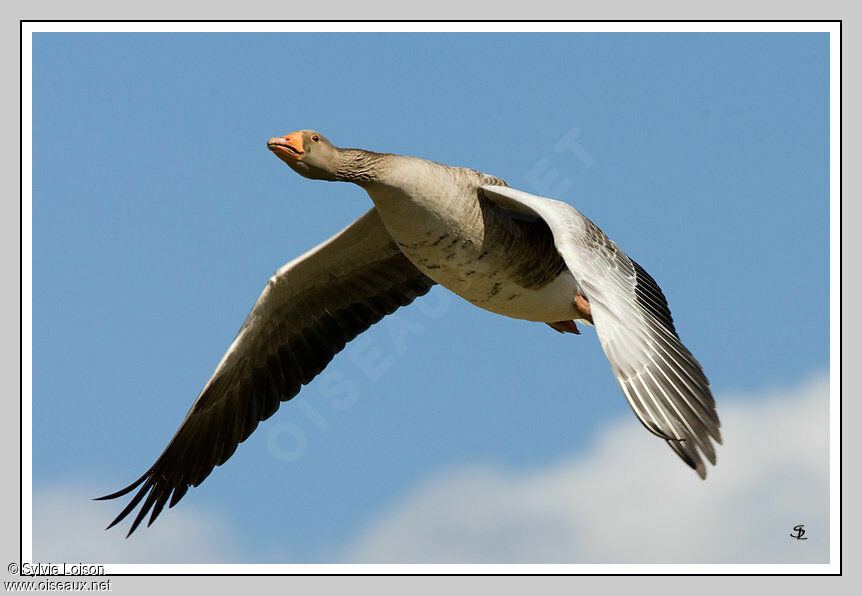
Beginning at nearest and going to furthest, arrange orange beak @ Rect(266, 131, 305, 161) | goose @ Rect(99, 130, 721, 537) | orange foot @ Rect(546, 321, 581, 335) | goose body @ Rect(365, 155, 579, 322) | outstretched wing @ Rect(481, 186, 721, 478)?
outstretched wing @ Rect(481, 186, 721, 478) < goose @ Rect(99, 130, 721, 537) < orange beak @ Rect(266, 131, 305, 161) < goose body @ Rect(365, 155, 579, 322) < orange foot @ Rect(546, 321, 581, 335)

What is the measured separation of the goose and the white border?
1.17 meters

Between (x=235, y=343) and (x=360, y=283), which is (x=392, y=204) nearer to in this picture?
(x=360, y=283)

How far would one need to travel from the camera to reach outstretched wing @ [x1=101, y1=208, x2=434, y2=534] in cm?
1039

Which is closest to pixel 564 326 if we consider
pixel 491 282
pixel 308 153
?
pixel 491 282

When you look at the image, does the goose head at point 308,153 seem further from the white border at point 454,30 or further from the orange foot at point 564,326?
the orange foot at point 564,326

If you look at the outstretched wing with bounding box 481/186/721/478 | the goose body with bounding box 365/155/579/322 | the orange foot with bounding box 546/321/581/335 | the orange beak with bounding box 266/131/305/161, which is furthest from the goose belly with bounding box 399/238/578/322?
the orange beak with bounding box 266/131/305/161

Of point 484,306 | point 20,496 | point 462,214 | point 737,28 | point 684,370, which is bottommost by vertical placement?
point 20,496

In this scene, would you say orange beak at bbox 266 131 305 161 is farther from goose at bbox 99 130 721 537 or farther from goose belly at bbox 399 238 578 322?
goose belly at bbox 399 238 578 322

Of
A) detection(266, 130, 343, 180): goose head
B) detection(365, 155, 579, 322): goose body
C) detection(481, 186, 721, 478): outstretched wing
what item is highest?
detection(266, 130, 343, 180): goose head

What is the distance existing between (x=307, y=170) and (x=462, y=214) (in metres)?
1.26

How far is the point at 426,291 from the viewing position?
10562mm

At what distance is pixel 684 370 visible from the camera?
24.1 ft

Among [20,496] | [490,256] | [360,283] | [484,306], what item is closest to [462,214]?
[490,256]

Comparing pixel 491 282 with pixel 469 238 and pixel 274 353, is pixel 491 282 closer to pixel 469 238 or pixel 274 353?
pixel 469 238
